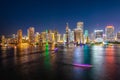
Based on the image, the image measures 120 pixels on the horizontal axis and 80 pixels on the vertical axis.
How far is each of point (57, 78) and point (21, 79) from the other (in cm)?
414

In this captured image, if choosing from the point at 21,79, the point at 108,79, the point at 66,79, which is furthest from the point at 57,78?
the point at 108,79

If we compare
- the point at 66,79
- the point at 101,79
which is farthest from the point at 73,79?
the point at 101,79

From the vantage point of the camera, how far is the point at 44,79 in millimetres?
20781

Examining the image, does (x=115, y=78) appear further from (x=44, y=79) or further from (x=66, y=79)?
(x=44, y=79)

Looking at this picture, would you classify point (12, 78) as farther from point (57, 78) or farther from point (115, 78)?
point (115, 78)

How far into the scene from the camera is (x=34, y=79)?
808 inches

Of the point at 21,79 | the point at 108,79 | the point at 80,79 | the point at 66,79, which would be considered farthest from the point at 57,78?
the point at 108,79

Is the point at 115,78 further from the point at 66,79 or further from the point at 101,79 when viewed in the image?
the point at 66,79

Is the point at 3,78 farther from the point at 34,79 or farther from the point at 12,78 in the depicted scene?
the point at 34,79

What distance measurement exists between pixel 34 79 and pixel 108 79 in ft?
27.5

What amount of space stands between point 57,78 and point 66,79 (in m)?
1.22

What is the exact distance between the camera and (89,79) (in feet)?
69.8

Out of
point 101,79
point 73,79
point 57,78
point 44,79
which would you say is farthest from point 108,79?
point 44,79

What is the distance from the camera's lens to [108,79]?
20984mm
